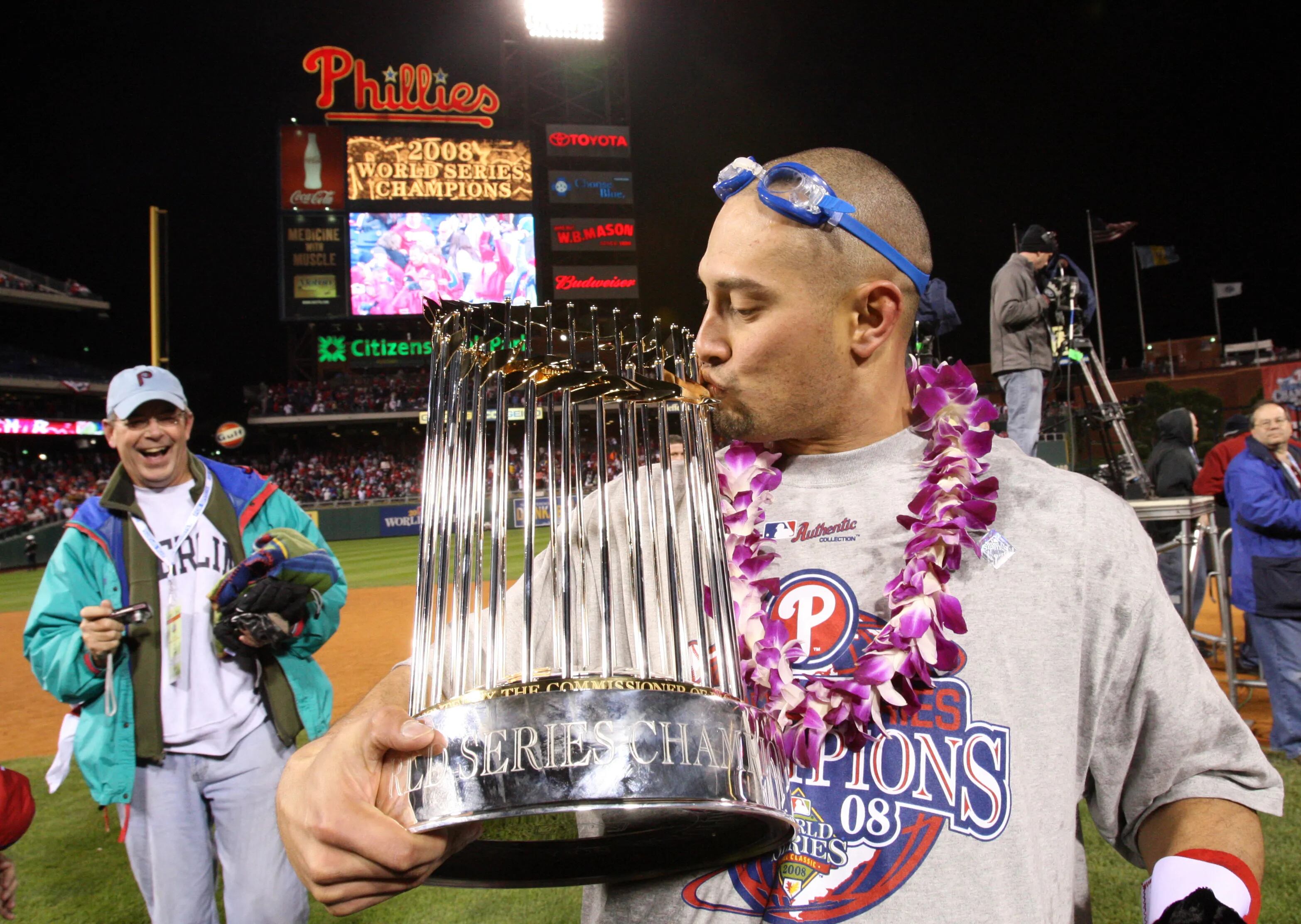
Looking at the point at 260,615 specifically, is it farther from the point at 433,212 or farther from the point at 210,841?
the point at 433,212

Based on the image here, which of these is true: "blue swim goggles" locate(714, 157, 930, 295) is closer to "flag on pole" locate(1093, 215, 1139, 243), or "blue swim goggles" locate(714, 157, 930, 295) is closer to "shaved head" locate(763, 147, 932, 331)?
"shaved head" locate(763, 147, 932, 331)

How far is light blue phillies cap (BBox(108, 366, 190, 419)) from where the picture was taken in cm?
362

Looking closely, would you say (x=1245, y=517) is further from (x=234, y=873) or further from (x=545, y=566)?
(x=234, y=873)

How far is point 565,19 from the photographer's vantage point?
37156 millimetres

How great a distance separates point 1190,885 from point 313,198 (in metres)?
40.9

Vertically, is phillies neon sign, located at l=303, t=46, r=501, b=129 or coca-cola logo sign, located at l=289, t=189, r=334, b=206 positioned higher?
phillies neon sign, located at l=303, t=46, r=501, b=129

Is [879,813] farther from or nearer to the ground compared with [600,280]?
nearer to the ground

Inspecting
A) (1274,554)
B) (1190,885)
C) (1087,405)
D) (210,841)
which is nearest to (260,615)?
(210,841)

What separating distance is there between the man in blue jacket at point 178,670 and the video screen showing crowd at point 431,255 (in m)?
33.9

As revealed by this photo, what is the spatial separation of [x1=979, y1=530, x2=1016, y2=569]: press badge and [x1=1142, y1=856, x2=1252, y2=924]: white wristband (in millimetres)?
497

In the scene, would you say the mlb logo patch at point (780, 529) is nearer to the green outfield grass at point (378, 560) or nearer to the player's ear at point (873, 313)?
the player's ear at point (873, 313)

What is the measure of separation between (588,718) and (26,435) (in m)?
48.0

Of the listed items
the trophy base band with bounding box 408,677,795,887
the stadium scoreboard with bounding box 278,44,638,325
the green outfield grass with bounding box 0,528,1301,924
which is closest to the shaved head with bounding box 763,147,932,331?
the trophy base band with bounding box 408,677,795,887

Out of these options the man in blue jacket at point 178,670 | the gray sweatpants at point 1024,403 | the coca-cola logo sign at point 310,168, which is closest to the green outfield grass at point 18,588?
the man in blue jacket at point 178,670
